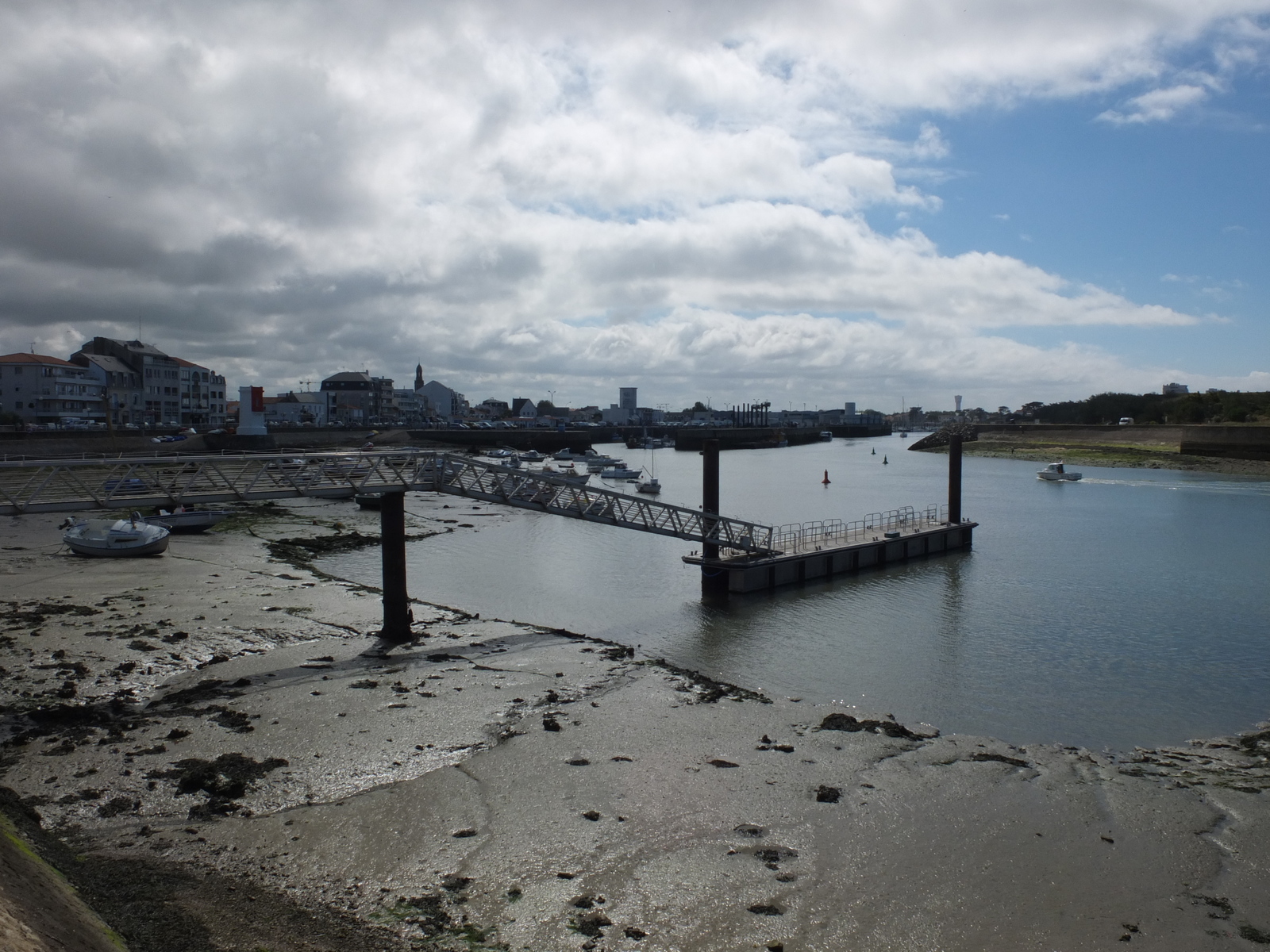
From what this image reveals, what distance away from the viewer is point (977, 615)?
30.7 meters

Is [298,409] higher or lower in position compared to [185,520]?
higher

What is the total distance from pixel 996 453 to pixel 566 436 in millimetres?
75984

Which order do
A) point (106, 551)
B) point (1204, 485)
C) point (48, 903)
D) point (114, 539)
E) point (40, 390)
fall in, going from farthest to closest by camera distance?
point (40, 390) → point (1204, 485) → point (114, 539) → point (106, 551) → point (48, 903)

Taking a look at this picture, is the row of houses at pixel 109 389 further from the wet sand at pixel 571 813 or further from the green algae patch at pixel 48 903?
the green algae patch at pixel 48 903

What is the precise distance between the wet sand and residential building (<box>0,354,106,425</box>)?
95.6m

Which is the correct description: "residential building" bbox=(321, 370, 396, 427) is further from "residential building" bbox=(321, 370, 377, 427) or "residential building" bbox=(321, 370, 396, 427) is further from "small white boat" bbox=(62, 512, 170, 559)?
"small white boat" bbox=(62, 512, 170, 559)

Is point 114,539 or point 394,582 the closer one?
point 394,582

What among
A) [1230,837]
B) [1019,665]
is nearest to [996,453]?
[1019,665]

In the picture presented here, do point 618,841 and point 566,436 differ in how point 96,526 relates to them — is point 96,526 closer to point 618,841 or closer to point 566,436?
point 618,841

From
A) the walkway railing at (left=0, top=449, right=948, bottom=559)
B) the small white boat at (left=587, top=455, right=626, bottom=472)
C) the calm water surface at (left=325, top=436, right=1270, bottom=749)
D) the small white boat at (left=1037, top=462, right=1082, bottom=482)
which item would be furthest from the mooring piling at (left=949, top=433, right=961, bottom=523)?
the small white boat at (left=587, top=455, right=626, bottom=472)

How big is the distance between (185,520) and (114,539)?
1025 centimetres

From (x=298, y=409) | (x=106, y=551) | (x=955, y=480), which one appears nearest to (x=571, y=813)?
(x=106, y=551)

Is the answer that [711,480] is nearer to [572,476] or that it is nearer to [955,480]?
[955,480]

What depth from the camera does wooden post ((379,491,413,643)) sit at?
22516 mm
